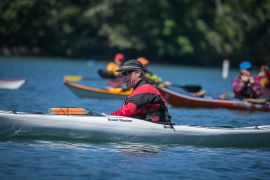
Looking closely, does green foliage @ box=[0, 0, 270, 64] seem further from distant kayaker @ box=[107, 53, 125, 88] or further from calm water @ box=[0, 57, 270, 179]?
calm water @ box=[0, 57, 270, 179]

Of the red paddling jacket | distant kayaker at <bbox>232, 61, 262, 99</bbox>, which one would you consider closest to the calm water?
the red paddling jacket

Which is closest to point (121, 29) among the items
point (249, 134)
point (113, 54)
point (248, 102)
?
→ point (113, 54)

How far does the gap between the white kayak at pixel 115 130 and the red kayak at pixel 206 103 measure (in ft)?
25.6

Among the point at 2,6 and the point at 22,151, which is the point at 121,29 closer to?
the point at 2,6

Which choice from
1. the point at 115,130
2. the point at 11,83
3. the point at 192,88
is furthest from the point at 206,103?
the point at 115,130

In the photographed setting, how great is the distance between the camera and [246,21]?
6212cm

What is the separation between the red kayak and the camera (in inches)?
789

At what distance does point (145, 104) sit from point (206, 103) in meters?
8.71

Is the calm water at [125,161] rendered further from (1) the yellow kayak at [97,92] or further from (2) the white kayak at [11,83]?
(2) the white kayak at [11,83]

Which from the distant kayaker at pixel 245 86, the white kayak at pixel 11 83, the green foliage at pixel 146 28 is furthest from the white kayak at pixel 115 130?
the green foliage at pixel 146 28

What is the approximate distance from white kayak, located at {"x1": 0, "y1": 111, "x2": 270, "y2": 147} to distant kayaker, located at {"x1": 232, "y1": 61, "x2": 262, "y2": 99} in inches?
301

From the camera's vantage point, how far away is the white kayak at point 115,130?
11719 millimetres

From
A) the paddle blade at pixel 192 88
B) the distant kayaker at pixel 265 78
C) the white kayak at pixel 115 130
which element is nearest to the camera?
the white kayak at pixel 115 130

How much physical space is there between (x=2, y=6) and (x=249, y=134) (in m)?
47.2
